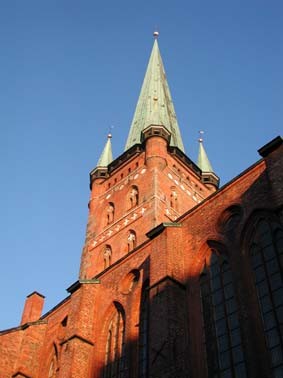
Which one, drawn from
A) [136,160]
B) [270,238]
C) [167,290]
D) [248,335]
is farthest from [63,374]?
[136,160]

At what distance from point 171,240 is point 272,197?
372 cm

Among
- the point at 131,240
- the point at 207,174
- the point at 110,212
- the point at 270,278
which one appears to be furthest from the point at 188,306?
the point at 207,174

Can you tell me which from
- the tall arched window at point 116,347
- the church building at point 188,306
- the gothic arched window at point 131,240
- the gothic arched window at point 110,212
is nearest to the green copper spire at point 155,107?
the gothic arched window at point 110,212

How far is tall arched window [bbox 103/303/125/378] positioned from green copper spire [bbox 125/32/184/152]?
17938 mm

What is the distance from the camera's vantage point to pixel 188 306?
46.9 feet

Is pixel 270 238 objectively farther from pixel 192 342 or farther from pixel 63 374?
pixel 63 374

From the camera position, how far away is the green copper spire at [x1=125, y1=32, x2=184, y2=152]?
3525 cm

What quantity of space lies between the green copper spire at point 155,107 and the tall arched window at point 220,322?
19.6 metres

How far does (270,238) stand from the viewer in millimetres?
13477

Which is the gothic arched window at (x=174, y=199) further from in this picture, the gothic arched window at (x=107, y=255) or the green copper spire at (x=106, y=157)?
the green copper spire at (x=106, y=157)

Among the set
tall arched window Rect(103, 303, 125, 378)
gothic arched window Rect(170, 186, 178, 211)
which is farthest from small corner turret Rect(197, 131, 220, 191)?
tall arched window Rect(103, 303, 125, 378)

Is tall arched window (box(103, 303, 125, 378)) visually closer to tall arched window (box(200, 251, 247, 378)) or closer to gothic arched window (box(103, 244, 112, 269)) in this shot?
tall arched window (box(200, 251, 247, 378))

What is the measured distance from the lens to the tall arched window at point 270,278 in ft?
37.6

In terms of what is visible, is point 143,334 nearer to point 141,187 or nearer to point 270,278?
point 270,278
